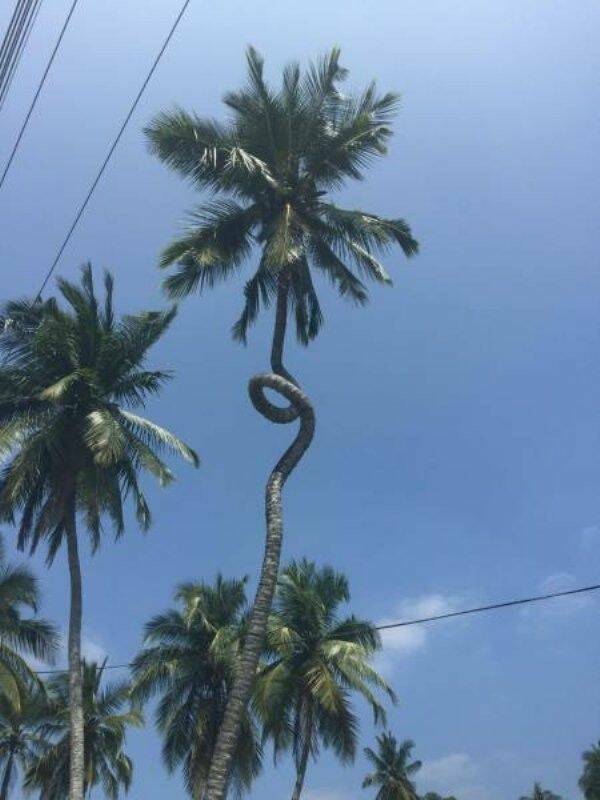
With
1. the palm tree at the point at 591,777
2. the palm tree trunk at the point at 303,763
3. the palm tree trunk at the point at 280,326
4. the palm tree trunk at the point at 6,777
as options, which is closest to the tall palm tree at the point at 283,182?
the palm tree trunk at the point at 280,326

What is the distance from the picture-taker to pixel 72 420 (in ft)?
78.2

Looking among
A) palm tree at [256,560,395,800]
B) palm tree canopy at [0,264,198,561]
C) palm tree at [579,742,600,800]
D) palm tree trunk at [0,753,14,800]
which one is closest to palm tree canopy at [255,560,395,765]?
palm tree at [256,560,395,800]

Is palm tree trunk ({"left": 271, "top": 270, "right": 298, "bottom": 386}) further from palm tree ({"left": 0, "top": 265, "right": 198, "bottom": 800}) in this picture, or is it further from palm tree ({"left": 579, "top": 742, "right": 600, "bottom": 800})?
palm tree ({"left": 579, "top": 742, "right": 600, "bottom": 800})

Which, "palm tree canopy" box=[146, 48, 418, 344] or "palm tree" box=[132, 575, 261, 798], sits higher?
"palm tree canopy" box=[146, 48, 418, 344]

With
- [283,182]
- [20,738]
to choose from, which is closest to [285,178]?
[283,182]

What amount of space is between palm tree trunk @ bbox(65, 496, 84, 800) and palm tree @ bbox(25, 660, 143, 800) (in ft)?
41.4

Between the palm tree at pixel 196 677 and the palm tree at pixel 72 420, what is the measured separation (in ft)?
26.8

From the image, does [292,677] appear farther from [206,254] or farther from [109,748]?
[206,254]

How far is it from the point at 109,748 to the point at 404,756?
1017 inches

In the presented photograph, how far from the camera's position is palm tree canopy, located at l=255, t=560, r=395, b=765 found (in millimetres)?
28000

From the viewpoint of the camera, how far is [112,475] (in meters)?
24.0

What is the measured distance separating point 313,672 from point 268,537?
13.0 metres

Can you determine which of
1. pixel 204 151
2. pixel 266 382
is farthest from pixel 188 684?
pixel 204 151

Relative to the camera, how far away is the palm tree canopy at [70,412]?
23109mm
